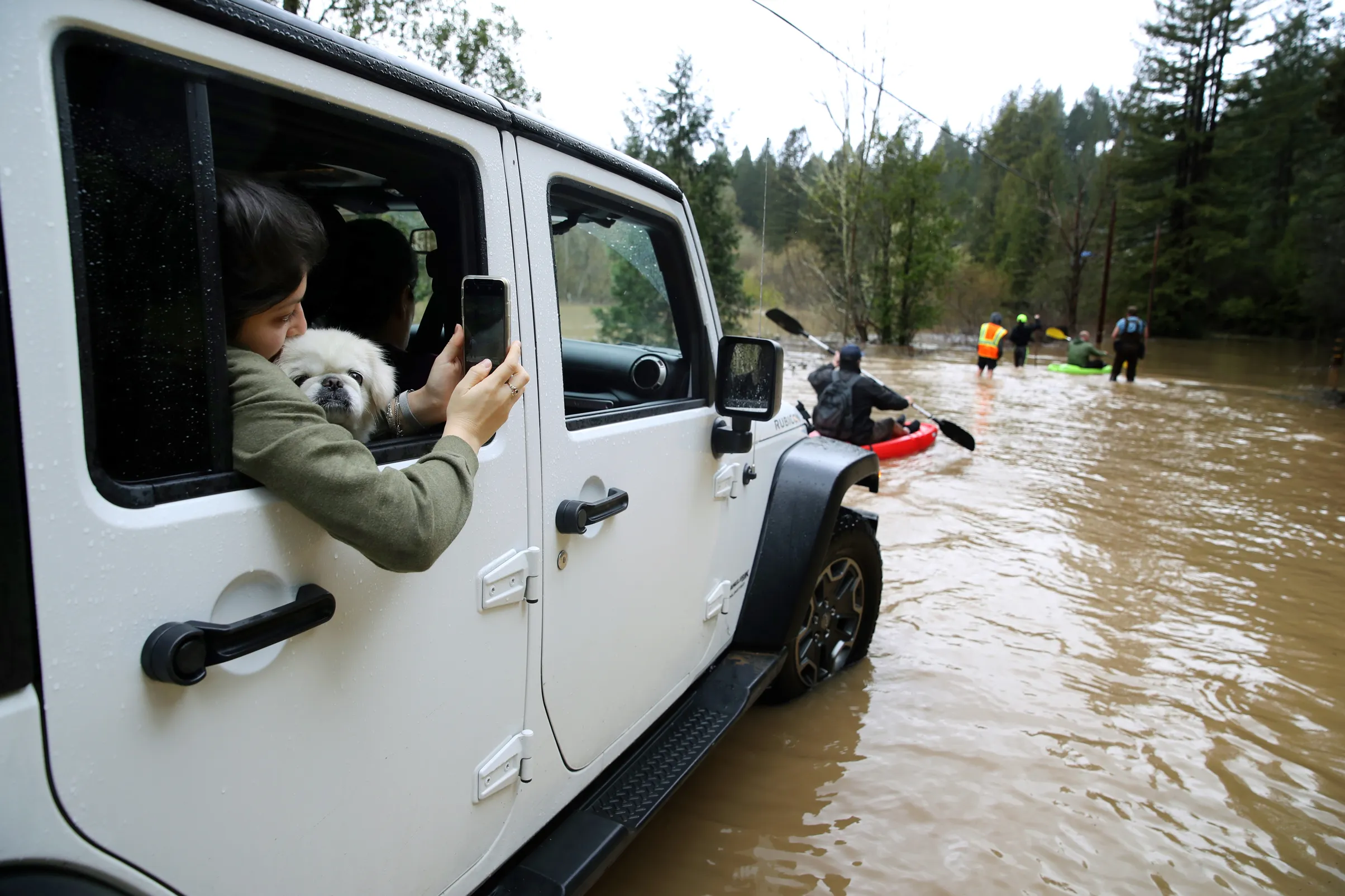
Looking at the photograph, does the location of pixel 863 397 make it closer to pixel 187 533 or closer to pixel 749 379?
pixel 749 379

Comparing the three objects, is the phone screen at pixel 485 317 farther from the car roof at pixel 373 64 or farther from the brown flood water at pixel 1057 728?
the brown flood water at pixel 1057 728

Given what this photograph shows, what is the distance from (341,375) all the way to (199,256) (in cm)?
35

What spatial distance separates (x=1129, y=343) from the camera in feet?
68.7

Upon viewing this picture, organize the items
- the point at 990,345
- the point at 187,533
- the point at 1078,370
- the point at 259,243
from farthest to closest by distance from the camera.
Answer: the point at 1078,370, the point at 990,345, the point at 259,243, the point at 187,533

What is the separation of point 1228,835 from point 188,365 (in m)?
3.67

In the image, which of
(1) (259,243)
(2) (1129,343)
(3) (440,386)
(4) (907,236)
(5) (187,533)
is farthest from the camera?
(4) (907,236)

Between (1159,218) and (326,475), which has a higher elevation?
(1159,218)

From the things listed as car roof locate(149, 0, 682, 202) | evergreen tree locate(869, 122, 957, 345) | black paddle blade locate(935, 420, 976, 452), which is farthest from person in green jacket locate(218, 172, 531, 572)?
evergreen tree locate(869, 122, 957, 345)

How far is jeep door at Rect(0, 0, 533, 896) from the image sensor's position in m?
0.95

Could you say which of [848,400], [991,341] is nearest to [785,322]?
[848,400]

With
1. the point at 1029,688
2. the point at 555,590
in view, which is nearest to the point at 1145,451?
the point at 1029,688

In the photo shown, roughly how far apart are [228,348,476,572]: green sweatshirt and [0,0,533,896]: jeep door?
0.04 m

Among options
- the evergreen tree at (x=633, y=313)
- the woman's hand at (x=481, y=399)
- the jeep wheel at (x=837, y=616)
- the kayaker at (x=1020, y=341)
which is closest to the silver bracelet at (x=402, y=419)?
the woman's hand at (x=481, y=399)

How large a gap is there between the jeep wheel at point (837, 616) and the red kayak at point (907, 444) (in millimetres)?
5106
